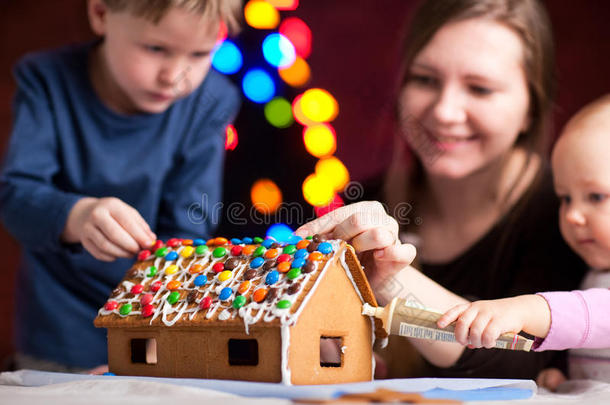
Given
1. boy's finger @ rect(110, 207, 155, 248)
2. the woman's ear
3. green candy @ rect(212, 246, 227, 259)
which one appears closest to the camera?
green candy @ rect(212, 246, 227, 259)

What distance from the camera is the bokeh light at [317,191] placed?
1.47 metres

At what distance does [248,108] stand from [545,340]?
3.36 feet

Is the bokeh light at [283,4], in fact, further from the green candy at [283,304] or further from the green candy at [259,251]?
the green candy at [283,304]

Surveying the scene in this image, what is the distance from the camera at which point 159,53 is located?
4.06 ft

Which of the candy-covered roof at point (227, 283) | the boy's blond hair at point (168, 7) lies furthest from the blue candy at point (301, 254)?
the boy's blond hair at point (168, 7)

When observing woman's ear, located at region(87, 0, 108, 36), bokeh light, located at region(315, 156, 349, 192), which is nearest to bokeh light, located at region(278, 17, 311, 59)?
bokeh light, located at region(315, 156, 349, 192)

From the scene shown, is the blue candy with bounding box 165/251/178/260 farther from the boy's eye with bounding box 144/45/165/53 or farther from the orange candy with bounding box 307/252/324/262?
the boy's eye with bounding box 144/45/165/53

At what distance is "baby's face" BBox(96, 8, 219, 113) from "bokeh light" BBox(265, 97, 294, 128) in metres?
0.41

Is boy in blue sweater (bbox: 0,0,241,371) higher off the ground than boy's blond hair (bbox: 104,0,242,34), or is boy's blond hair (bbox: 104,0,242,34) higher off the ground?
boy's blond hair (bbox: 104,0,242,34)

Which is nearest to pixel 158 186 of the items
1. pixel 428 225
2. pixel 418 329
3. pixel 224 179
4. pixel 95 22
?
pixel 224 179

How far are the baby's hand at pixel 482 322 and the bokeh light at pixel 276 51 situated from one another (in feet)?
3.26

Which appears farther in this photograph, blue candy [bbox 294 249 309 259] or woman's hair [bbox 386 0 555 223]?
woman's hair [bbox 386 0 555 223]

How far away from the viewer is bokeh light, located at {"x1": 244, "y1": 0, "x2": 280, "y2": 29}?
1.62 m

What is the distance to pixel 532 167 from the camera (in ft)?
4.61
